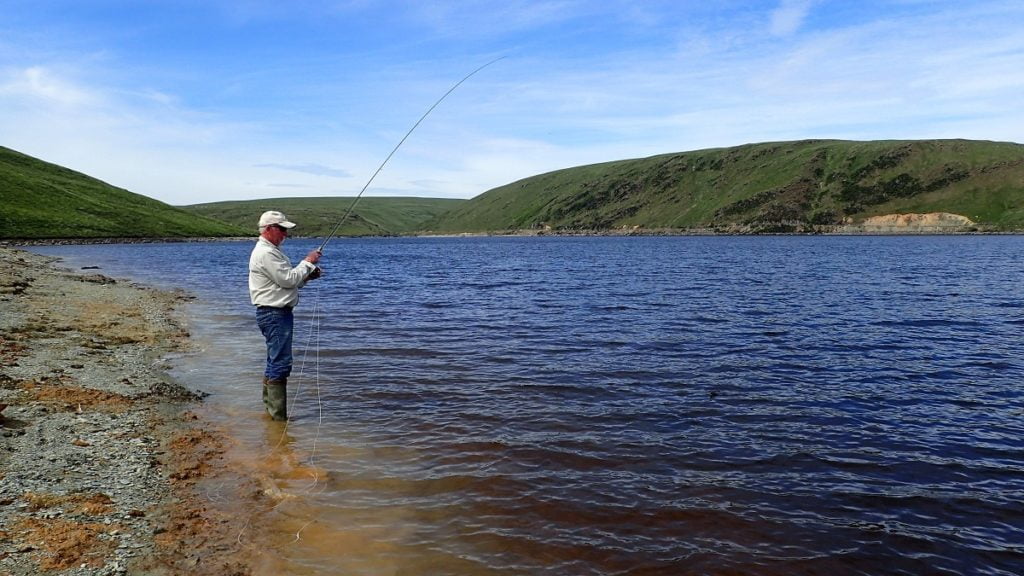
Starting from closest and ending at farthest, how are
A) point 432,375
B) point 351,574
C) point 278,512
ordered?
point 351,574 < point 278,512 < point 432,375

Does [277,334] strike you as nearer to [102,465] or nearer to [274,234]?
[274,234]

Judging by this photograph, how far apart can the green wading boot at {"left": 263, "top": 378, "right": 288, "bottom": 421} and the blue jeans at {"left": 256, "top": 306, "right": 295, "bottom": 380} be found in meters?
0.36

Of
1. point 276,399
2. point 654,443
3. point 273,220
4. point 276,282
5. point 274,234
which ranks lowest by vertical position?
point 654,443

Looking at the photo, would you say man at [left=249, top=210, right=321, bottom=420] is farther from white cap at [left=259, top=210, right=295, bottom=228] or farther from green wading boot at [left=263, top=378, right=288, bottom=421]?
green wading boot at [left=263, top=378, right=288, bottom=421]

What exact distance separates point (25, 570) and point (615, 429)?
27.2ft

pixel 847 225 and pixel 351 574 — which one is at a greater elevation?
pixel 847 225

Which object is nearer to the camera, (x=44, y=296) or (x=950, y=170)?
(x=44, y=296)

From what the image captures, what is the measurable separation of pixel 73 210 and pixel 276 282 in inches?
6620

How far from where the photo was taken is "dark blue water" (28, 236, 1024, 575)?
697 centimetres

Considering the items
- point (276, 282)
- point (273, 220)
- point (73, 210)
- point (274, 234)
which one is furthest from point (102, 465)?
point (73, 210)

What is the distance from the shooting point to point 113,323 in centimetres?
2072

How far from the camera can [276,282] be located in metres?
9.97

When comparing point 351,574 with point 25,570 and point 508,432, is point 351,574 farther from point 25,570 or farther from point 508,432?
point 508,432

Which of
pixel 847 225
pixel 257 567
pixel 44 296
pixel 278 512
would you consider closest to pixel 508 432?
pixel 278 512
